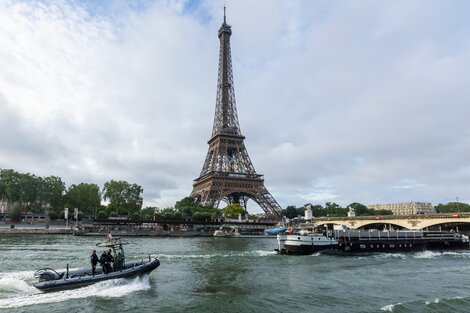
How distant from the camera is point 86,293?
24.9 metres

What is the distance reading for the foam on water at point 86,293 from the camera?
2312 centimetres

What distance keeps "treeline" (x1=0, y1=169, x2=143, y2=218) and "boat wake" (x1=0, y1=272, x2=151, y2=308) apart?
93.6 m

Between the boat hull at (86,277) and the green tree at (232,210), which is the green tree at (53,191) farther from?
the boat hull at (86,277)

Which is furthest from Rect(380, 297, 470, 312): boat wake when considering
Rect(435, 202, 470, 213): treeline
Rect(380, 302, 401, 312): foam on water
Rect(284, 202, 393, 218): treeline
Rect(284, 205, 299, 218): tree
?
Rect(284, 205, 299, 218): tree

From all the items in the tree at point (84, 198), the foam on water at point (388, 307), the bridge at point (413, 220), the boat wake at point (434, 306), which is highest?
the tree at point (84, 198)

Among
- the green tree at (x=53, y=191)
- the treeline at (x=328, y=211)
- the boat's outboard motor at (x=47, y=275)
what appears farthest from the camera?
the treeline at (x=328, y=211)

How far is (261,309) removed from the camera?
22250mm

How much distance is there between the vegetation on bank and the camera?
119 metres

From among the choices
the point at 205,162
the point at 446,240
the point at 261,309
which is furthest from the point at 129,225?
A: the point at 261,309

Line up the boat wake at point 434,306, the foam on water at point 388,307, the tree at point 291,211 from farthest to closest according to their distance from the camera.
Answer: the tree at point 291,211 < the boat wake at point 434,306 < the foam on water at point 388,307

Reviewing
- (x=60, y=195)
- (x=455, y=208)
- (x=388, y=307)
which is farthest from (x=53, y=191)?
(x=455, y=208)

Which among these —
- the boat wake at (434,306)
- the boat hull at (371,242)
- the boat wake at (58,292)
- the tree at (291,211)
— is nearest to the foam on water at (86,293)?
the boat wake at (58,292)

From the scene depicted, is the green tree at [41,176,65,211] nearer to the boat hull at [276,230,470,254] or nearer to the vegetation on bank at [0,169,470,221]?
the vegetation on bank at [0,169,470,221]

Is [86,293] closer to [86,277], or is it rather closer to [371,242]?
[86,277]
